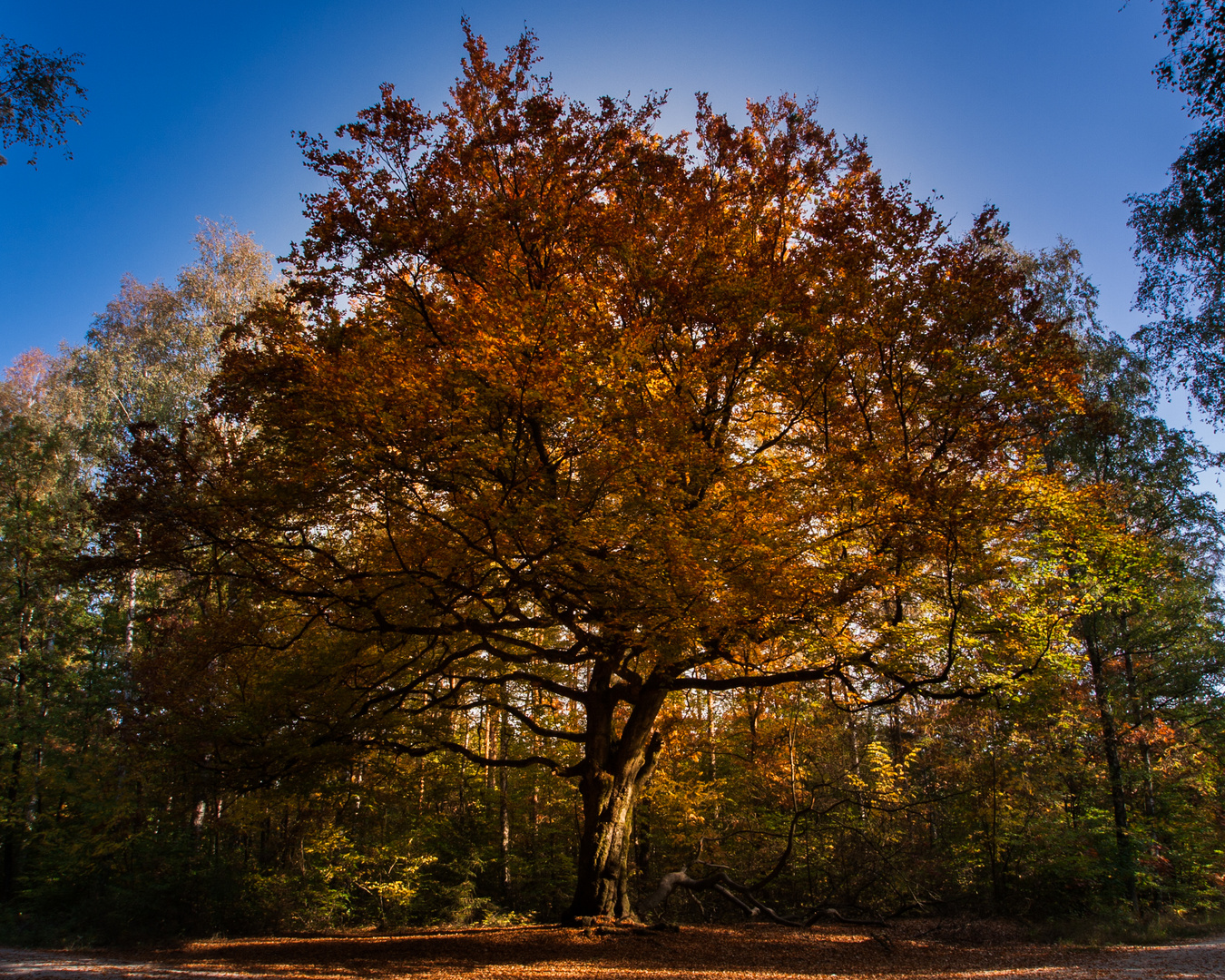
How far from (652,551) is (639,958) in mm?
4960

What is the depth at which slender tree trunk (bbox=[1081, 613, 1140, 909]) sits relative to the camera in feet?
A: 37.6

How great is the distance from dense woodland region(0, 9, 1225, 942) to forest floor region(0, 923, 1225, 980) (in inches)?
38.6

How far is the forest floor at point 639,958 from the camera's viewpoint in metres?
6.94

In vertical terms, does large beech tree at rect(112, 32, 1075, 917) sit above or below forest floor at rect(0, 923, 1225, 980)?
above

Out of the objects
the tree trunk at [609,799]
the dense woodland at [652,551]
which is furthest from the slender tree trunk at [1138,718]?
the tree trunk at [609,799]

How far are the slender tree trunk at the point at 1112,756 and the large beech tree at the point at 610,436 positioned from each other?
5056 millimetres

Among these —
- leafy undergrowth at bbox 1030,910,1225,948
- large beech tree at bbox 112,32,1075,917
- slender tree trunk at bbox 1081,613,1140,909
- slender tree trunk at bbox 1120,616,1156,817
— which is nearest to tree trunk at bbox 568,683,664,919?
large beech tree at bbox 112,32,1075,917

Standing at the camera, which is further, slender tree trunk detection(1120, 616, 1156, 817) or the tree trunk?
slender tree trunk detection(1120, 616, 1156, 817)

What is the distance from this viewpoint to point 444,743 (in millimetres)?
9711

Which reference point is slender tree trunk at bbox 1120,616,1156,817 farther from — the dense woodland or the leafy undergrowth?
the leafy undergrowth

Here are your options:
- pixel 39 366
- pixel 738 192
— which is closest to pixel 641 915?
pixel 738 192

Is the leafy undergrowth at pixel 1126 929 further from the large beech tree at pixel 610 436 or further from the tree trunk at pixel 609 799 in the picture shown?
the tree trunk at pixel 609 799

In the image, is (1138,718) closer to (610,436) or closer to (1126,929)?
(1126,929)

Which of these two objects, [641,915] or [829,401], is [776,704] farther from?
[829,401]
